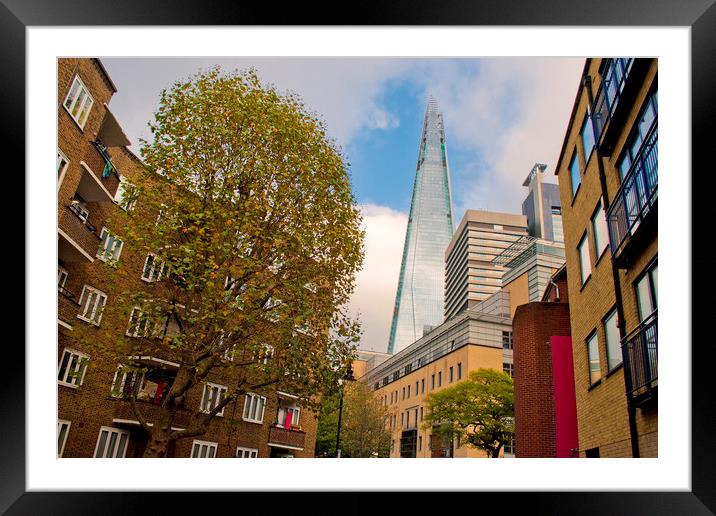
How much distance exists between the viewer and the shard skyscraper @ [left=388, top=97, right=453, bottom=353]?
143750 mm

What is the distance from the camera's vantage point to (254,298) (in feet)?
34.7

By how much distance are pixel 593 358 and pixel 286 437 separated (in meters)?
15.6

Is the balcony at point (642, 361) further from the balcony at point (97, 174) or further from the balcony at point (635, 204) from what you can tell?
the balcony at point (97, 174)

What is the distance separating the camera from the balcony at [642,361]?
660 cm

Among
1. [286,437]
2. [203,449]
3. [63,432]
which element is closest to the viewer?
[63,432]

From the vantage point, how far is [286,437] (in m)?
22.4

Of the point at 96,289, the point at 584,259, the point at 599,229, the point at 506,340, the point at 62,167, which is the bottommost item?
the point at 96,289

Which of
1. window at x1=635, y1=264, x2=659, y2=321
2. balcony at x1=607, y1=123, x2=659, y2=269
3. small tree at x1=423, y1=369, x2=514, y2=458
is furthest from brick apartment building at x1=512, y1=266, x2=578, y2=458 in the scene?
small tree at x1=423, y1=369, x2=514, y2=458

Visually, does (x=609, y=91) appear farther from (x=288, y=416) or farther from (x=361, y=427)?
(x=361, y=427)

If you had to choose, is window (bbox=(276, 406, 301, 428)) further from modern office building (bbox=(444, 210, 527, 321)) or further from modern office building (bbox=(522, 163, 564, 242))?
modern office building (bbox=(522, 163, 564, 242))

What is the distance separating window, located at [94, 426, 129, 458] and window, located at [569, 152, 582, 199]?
1517 cm

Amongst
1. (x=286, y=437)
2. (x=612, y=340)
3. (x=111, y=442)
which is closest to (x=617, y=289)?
(x=612, y=340)
